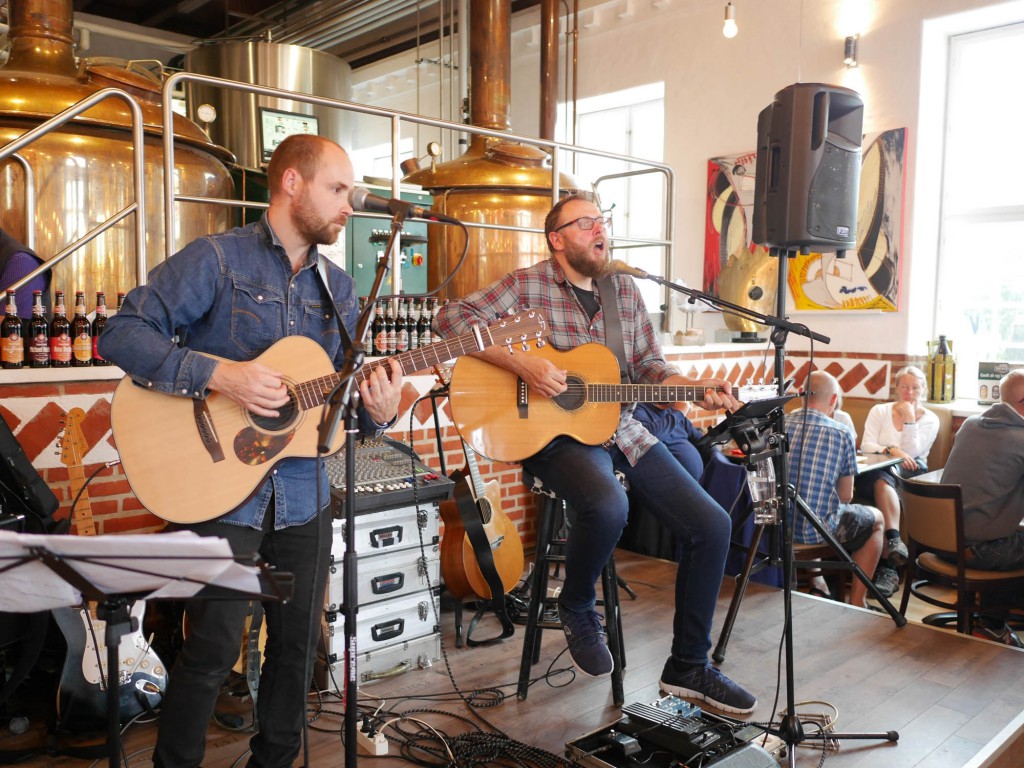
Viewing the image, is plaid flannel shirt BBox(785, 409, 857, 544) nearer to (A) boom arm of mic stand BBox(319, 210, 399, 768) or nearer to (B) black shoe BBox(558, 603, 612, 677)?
(B) black shoe BBox(558, 603, 612, 677)

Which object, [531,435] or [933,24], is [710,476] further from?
[933,24]

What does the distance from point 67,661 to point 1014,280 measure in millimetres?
7057

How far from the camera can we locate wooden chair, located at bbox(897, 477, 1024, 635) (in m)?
4.20

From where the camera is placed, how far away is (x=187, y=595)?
5.08 ft

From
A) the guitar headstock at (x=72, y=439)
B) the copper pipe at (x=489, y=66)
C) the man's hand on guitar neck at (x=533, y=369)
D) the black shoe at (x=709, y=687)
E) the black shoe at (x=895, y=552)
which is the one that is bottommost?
the black shoe at (x=895, y=552)

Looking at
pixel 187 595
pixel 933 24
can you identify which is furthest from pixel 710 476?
pixel 933 24

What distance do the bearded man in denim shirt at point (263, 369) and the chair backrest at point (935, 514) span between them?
3.30 meters

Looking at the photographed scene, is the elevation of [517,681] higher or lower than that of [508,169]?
lower

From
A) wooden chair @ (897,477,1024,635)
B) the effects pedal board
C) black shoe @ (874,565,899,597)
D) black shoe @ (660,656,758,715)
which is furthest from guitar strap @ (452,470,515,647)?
black shoe @ (874,565,899,597)

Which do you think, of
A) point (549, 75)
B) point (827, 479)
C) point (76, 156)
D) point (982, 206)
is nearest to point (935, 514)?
point (827, 479)

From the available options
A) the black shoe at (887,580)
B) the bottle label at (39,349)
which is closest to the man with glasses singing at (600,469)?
the bottle label at (39,349)

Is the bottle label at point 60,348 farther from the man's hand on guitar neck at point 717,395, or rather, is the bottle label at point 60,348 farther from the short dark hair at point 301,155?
the man's hand on guitar neck at point 717,395

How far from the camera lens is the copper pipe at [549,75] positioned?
8297 millimetres

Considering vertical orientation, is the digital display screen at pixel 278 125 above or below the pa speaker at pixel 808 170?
above
